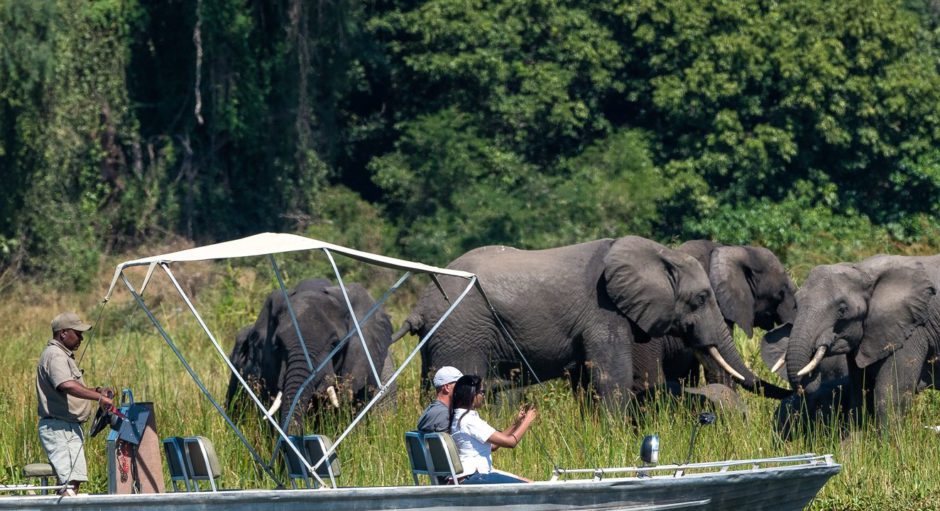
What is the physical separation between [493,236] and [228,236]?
4591 millimetres

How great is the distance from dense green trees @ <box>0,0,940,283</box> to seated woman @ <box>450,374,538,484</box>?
622 inches

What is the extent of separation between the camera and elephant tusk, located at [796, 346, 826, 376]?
14.2 m

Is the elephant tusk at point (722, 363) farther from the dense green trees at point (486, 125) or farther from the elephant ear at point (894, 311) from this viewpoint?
the dense green trees at point (486, 125)

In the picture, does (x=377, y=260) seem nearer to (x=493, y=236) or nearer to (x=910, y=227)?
(x=493, y=236)

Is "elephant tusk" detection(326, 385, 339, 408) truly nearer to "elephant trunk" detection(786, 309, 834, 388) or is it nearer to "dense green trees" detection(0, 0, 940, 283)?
"elephant trunk" detection(786, 309, 834, 388)

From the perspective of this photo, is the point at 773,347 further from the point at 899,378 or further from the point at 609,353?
the point at 899,378

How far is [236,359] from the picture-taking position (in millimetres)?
17344

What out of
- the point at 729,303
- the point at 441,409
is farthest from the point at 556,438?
the point at 729,303

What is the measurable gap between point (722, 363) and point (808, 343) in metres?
1.90

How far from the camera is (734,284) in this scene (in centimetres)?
1767

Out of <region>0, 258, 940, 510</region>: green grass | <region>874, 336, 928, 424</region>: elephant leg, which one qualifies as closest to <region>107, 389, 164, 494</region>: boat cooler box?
<region>0, 258, 940, 510</region>: green grass

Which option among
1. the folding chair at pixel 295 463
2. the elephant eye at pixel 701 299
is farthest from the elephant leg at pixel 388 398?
the elephant eye at pixel 701 299

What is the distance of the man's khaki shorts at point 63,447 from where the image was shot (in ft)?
38.9

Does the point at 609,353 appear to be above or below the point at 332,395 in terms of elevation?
below
